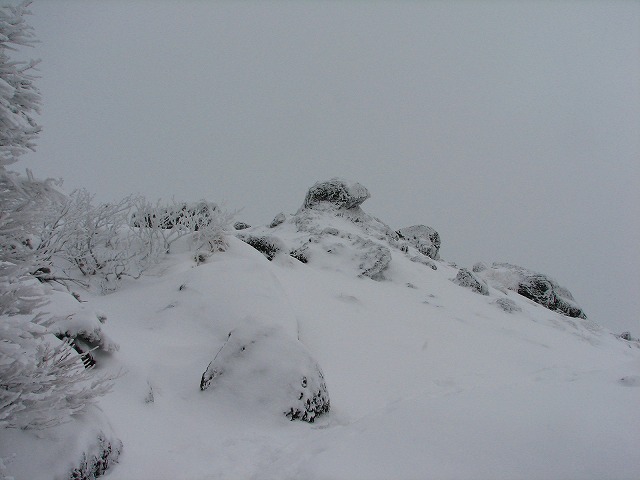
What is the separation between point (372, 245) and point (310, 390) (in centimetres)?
827

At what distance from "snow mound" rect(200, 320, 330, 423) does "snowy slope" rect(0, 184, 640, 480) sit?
0.09 feet

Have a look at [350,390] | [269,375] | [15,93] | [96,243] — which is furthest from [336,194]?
[15,93]

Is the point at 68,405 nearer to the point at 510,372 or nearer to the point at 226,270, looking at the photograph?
the point at 226,270

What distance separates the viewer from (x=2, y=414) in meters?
2.05

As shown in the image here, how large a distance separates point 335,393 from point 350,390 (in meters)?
0.28

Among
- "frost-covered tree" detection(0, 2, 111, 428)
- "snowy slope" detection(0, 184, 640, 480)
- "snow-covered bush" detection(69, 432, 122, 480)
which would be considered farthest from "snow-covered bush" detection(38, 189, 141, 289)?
"snow-covered bush" detection(69, 432, 122, 480)

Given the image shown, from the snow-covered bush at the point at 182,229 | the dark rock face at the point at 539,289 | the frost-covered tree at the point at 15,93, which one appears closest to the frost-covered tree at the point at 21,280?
the frost-covered tree at the point at 15,93

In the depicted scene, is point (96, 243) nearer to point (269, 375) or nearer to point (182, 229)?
point (182, 229)

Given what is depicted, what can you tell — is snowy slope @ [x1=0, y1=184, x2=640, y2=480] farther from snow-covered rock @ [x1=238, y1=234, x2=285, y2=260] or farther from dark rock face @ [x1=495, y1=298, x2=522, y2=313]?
dark rock face @ [x1=495, y1=298, x2=522, y2=313]

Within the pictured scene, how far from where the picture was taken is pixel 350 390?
5.10 metres

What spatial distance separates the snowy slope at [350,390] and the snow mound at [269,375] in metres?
0.03

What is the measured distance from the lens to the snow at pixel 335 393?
7.90 ft

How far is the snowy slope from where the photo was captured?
2.41 m

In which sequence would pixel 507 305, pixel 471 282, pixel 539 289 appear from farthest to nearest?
1. pixel 539 289
2. pixel 471 282
3. pixel 507 305
